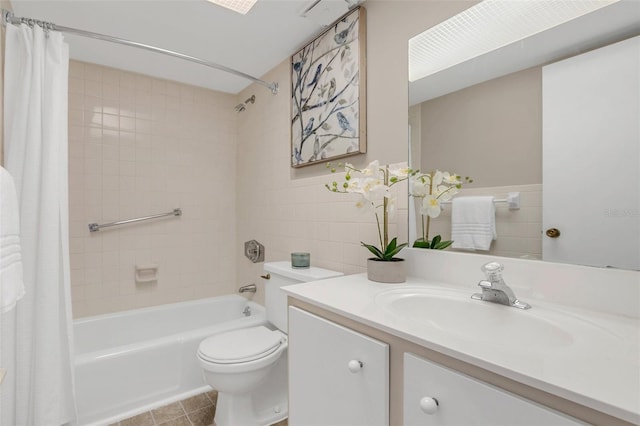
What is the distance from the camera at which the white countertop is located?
0.48 metres

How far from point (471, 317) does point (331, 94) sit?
1.33 metres

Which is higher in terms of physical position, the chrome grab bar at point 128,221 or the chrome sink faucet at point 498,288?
the chrome grab bar at point 128,221

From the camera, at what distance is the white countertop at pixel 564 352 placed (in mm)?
485

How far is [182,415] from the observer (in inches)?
67.6

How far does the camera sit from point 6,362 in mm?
1328

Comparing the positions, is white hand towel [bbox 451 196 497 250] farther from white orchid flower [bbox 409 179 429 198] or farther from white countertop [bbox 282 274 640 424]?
white countertop [bbox 282 274 640 424]

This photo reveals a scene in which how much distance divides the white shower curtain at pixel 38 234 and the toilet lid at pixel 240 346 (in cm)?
68

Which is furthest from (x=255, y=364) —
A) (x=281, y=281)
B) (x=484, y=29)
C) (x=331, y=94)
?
(x=484, y=29)

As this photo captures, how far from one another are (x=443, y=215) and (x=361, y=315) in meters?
0.64

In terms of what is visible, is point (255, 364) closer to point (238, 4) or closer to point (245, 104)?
point (238, 4)

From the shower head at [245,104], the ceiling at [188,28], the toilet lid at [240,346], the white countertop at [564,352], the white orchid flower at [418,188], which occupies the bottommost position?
the toilet lid at [240,346]

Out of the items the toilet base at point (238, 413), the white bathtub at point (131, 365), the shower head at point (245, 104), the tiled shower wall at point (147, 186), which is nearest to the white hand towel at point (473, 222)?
the toilet base at point (238, 413)

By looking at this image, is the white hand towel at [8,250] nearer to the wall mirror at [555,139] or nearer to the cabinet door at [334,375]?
the cabinet door at [334,375]

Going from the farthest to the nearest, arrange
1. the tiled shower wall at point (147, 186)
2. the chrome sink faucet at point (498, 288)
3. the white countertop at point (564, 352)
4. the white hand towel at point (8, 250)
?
the tiled shower wall at point (147, 186) < the chrome sink faucet at point (498, 288) < the white hand towel at point (8, 250) < the white countertop at point (564, 352)
